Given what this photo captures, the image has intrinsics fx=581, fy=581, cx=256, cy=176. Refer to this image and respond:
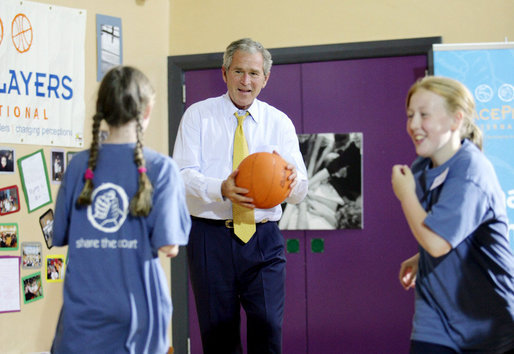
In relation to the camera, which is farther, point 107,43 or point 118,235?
point 107,43

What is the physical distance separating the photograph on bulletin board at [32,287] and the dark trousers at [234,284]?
1.30m

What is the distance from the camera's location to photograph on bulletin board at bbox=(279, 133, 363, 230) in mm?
3918

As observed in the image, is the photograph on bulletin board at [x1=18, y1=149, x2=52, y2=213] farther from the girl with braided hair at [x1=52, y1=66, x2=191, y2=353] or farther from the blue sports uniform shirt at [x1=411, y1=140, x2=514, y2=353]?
the blue sports uniform shirt at [x1=411, y1=140, x2=514, y2=353]

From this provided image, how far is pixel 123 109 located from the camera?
1.85m

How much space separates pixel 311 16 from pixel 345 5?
238 mm

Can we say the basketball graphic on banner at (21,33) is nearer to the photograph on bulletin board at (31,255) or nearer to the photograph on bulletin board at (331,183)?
the photograph on bulletin board at (31,255)

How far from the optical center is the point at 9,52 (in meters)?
3.35

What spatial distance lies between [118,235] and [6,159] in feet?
6.00

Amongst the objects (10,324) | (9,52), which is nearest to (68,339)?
(10,324)

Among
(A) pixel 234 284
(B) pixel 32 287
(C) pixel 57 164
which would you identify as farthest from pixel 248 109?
(B) pixel 32 287

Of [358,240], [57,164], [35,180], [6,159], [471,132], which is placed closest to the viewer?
[471,132]

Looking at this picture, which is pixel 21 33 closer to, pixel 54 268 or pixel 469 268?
pixel 54 268

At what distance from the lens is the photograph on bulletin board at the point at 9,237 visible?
10.9 feet

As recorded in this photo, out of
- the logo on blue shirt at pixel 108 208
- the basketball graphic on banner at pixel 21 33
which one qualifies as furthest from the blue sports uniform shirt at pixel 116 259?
the basketball graphic on banner at pixel 21 33
